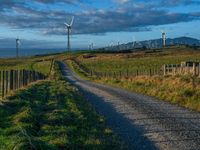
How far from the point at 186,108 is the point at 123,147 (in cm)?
971

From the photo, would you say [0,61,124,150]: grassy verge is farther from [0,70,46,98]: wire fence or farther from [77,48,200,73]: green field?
[77,48,200,73]: green field

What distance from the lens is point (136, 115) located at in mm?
18719

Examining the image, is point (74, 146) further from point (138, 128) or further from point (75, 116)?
point (75, 116)

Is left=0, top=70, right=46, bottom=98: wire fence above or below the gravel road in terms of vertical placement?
above

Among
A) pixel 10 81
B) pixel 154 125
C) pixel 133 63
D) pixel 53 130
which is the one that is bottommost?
pixel 133 63

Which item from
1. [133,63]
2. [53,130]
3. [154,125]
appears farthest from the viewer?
[133,63]

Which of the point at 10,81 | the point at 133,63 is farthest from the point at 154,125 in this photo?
the point at 133,63

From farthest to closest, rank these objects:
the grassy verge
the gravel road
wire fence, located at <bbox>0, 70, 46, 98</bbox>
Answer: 1. wire fence, located at <bbox>0, 70, 46, 98</bbox>
2. the gravel road
3. the grassy verge

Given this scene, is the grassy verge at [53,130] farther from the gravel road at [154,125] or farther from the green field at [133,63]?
the green field at [133,63]

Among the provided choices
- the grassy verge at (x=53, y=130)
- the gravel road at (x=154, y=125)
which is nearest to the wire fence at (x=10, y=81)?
the gravel road at (x=154, y=125)

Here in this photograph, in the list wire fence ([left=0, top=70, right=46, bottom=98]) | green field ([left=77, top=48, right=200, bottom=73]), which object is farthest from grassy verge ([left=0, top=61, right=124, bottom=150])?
green field ([left=77, top=48, right=200, bottom=73])

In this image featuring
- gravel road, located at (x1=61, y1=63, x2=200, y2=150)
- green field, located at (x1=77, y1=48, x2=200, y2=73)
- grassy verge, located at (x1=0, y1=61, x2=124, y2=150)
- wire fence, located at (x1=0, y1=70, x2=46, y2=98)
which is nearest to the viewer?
grassy verge, located at (x1=0, y1=61, x2=124, y2=150)

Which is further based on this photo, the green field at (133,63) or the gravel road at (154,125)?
the green field at (133,63)

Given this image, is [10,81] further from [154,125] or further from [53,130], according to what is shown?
[53,130]
